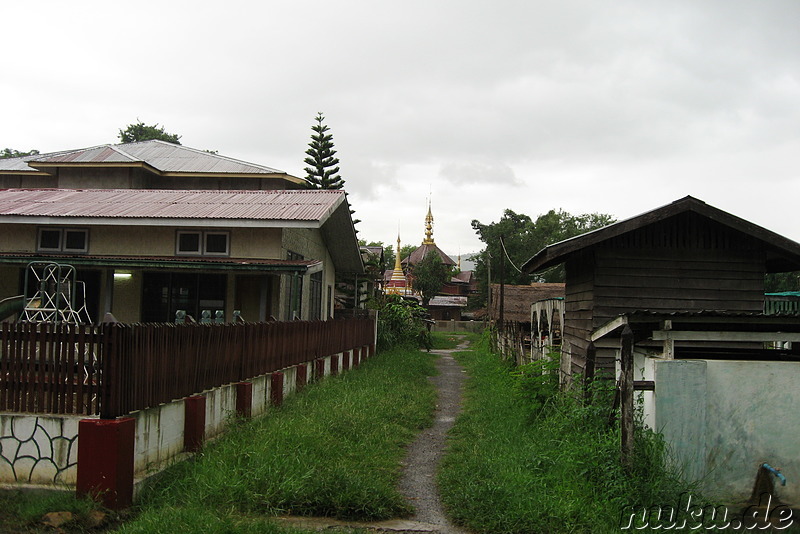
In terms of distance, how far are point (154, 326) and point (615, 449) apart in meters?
4.61

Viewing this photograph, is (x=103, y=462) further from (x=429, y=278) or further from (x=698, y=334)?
(x=429, y=278)

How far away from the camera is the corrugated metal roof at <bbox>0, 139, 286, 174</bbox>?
957 inches

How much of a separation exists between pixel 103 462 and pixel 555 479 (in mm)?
4116

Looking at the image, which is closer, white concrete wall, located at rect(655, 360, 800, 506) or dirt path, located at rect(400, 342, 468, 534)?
dirt path, located at rect(400, 342, 468, 534)

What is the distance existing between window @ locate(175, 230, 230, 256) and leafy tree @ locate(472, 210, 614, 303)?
38118 mm

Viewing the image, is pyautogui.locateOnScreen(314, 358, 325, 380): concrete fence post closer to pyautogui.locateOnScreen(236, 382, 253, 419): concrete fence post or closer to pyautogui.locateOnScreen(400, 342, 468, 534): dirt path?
pyautogui.locateOnScreen(400, 342, 468, 534): dirt path

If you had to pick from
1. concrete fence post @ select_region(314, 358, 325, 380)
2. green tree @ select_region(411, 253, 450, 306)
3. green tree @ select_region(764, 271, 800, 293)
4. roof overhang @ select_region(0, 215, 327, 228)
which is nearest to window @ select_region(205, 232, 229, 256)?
roof overhang @ select_region(0, 215, 327, 228)

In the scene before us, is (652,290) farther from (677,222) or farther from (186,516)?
(186,516)

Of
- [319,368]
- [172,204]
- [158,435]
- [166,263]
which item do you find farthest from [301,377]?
[172,204]

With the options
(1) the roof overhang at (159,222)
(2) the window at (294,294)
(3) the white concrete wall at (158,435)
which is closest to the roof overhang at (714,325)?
(3) the white concrete wall at (158,435)

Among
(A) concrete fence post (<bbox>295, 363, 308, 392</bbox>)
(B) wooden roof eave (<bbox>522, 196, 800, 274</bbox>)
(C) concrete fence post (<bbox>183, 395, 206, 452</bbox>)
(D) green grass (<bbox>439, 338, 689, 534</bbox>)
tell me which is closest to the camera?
(D) green grass (<bbox>439, 338, 689, 534</bbox>)

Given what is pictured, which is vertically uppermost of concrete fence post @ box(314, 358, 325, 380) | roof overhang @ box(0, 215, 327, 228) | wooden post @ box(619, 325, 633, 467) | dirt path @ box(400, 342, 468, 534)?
roof overhang @ box(0, 215, 327, 228)

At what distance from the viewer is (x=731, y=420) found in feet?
21.1

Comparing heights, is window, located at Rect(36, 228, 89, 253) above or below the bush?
above
